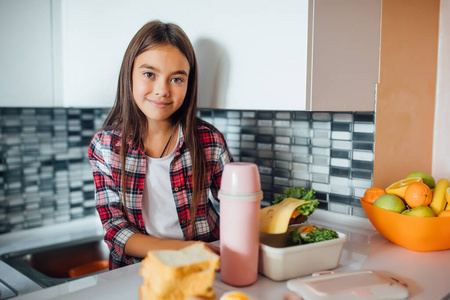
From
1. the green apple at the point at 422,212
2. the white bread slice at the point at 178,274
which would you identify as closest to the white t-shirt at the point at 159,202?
the white bread slice at the point at 178,274

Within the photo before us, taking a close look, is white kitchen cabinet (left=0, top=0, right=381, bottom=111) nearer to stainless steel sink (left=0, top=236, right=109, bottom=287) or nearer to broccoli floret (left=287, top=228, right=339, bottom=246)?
→ broccoli floret (left=287, top=228, right=339, bottom=246)

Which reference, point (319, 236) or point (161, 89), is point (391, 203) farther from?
point (161, 89)

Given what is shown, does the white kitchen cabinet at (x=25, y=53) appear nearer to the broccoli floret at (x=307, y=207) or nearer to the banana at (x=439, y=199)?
the broccoli floret at (x=307, y=207)

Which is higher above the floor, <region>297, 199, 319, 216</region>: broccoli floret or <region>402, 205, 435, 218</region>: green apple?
<region>297, 199, 319, 216</region>: broccoli floret

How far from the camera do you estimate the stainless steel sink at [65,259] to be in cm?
157

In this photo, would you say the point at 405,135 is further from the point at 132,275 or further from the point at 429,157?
the point at 132,275

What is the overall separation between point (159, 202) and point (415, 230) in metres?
0.73

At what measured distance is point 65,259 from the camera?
171 cm

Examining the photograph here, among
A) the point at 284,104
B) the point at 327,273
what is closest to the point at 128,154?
the point at 284,104

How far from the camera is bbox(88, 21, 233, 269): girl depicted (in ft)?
3.80

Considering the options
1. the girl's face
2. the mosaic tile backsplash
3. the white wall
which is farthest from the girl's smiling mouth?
the white wall

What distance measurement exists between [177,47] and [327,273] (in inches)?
27.7

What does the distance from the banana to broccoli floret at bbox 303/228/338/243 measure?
34 cm

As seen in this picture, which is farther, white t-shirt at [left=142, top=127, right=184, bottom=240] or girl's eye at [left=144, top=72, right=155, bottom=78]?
white t-shirt at [left=142, top=127, right=184, bottom=240]
